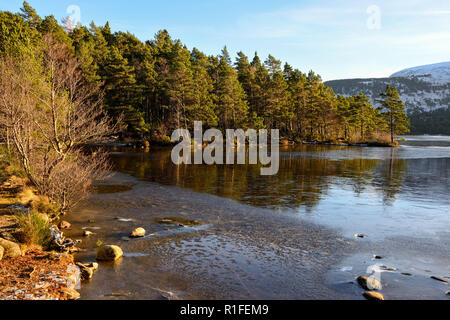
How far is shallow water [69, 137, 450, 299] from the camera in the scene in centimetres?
917

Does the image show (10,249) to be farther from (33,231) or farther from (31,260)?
(33,231)

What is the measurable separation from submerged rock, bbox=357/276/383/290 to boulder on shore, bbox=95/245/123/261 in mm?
7574

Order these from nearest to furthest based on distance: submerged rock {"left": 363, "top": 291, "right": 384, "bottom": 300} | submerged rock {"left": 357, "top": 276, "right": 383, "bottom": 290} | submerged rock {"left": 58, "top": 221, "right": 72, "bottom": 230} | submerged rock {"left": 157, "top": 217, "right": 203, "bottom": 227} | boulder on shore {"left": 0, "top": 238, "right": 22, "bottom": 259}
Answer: submerged rock {"left": 363, "top": 291, "right": 384, "bottom": 300}
submerged rock {"left": 357, "top": 276, "right": 383, "bottom": 290}
boulder on shore {"left": 0, "top": 238, "right": 22, "bottom": 259}
submerged rock {"left": 58, "top": 221, "right": 72, "bottom": 230}
submerged rock {"left": 157, "top": 217, "right": 203, "bottom": 227}

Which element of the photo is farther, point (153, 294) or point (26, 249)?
point (26, 249)

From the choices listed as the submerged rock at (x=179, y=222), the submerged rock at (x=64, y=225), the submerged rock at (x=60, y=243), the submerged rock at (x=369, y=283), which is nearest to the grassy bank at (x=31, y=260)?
the submerged rock at (x=60, y=243)

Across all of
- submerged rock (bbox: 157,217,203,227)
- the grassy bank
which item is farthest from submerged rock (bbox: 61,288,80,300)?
submerged rock (bbox: 157,217,203,227)

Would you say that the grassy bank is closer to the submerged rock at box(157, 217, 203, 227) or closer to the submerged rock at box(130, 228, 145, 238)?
the submerged rock at box(130, 228, 145, 238)

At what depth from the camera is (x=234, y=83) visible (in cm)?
7812

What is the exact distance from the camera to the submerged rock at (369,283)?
29.6ft

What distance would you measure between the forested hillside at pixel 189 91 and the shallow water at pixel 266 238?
125 ft

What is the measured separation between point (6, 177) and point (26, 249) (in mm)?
10916

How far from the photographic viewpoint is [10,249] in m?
10.0
